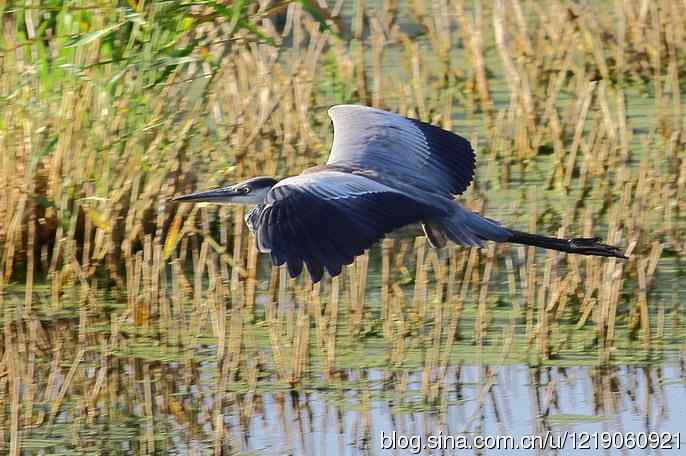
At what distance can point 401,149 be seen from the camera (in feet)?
18.6

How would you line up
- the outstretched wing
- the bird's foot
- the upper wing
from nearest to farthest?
the outstretched wing → the bird's foot → the upper wing

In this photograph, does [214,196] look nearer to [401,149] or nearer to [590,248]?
[401,149]

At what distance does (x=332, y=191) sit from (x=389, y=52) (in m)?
4.97

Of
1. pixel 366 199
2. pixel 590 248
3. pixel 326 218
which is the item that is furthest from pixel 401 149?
pixel 326 218

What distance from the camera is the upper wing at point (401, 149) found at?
550 cm

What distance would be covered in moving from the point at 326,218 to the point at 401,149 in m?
1.30

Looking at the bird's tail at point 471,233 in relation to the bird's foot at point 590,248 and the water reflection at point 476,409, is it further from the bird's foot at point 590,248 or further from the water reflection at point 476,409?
the water reflection at point 476,409

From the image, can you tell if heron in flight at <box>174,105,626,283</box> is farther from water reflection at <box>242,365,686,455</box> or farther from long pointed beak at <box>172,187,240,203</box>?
water reflection at <box>242,365,686,455</box>

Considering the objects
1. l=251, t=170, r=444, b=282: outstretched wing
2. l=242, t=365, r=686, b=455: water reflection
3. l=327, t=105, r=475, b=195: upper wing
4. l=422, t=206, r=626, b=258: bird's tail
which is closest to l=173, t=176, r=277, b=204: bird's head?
l=327, t=105, r=475, b=195: upper wing

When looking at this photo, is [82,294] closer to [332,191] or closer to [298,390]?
[298,390]

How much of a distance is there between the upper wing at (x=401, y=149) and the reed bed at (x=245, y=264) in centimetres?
37

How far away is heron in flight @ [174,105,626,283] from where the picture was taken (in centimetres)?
429

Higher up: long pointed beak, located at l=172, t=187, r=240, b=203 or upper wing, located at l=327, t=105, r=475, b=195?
upper wing, located at l=327, t=105, r=475, b=195

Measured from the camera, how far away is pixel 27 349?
18.1 feet
